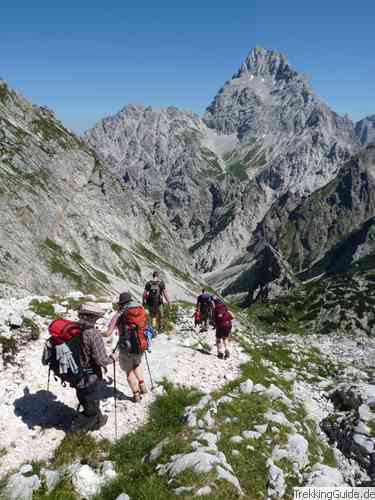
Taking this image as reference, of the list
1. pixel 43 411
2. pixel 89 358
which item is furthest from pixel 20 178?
pixel 89 358

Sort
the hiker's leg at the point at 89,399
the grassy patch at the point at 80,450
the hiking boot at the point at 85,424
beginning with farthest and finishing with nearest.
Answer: the hiking boot at the point at 85,424 < the hiker's leg at the point at 89,399 < the grassy patch at the point at 80,450

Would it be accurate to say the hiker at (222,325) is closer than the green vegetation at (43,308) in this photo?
Yes

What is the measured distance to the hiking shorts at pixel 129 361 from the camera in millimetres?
13547

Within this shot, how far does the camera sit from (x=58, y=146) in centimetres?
15288

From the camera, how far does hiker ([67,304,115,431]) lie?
1152 centimetres

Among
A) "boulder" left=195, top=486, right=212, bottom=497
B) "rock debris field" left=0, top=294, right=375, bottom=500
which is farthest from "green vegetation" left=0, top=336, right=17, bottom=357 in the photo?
"boulder" left=195, top=486, right=212, bottom=497

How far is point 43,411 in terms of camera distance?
1345cm

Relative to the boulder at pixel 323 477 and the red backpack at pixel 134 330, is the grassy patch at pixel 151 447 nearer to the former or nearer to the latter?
the red backpack at pixel 134 330

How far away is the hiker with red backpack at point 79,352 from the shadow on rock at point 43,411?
1.87 m

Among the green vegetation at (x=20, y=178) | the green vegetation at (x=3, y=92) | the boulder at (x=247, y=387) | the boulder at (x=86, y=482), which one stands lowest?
the boulder at (x=86, y=482)

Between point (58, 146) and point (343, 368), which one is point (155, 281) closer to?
point (343, 368)

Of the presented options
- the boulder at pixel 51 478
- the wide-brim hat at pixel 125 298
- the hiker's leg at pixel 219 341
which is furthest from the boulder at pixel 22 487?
the hiker's leg at pixel 219 341

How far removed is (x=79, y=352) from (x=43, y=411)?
349 cm

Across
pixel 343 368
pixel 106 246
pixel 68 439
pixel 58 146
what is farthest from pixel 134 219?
pixel 68 439
